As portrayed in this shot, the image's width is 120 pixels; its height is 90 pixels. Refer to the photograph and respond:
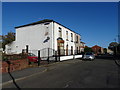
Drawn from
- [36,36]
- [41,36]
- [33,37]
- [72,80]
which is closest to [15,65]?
[72,80]

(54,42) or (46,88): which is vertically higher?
(54,42)

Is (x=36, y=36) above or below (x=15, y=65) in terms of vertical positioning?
above

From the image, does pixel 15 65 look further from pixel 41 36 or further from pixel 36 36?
pixel 36 36

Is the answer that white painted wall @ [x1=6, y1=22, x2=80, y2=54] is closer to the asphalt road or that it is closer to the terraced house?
the terraced house

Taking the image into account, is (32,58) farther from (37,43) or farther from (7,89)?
(7,89)

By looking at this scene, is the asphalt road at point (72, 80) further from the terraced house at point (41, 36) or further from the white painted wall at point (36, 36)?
the white painted wall at point (36, 36)

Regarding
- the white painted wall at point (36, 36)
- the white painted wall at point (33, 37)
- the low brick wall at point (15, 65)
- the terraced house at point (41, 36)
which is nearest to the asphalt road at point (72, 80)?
the low brick wall at point (15, 65)

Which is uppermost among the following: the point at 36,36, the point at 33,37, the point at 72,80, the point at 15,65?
the point at 36,36

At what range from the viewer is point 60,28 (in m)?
26.3

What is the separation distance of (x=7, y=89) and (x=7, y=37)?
52.3 metres

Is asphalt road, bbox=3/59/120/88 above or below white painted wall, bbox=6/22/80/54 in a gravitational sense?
below

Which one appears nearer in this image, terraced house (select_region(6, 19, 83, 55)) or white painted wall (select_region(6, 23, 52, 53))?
terraced house (select_region(6, 19, 83, 55))

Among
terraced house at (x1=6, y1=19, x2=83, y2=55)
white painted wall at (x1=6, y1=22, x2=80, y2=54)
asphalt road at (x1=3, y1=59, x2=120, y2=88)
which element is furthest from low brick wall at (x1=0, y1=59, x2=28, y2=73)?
white painted wall at (x1=6, y1=22, x2=80, y2=54)

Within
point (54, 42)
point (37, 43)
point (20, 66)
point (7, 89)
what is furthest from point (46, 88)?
point (37, 43)
